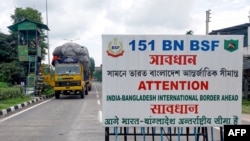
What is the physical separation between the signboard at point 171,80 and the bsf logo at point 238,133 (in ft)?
2.02

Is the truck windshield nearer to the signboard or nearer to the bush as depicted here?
the bush

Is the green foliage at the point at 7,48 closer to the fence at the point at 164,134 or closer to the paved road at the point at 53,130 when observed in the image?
the paved road at the point at 53,130

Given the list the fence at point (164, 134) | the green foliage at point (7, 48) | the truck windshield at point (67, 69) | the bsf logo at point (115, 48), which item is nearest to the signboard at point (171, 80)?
the bsf logo at point (115, 48)

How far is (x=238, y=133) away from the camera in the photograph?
4191 mm

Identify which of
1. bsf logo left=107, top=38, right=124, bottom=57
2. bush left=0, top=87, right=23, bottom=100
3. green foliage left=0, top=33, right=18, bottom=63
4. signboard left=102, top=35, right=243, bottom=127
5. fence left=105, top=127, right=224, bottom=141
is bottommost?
bush left=0, top=87, right=23, bottom=100

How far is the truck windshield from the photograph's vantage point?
22466mm

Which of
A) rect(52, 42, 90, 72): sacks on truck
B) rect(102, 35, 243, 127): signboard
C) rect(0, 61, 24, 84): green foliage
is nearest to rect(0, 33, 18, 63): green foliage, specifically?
rect(0, 61, 24, 84): green foliage

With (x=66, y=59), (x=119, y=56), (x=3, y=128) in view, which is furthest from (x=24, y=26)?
(x=119, y=56)

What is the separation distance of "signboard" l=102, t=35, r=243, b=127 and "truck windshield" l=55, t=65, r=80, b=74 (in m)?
18.0

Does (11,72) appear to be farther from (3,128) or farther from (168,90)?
(168,90)

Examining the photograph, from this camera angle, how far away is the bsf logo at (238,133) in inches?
164

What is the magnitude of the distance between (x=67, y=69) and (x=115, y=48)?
59.6ft

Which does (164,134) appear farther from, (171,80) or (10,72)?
(10,72)

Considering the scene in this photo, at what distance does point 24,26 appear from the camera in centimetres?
2288
